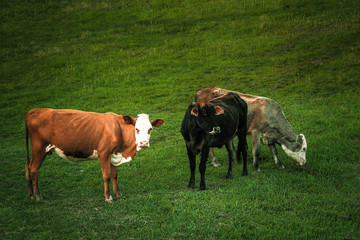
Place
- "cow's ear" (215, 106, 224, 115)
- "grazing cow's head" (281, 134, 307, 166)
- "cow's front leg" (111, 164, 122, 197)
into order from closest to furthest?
1. "cow's front leg" (111, 164, 122, 197)
2. "cow's ear" (215, 106, 224, 115)
3. "grazing cow's head" (281, 134, 307, 166)

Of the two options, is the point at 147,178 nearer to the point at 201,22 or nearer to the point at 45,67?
the point at 45,67

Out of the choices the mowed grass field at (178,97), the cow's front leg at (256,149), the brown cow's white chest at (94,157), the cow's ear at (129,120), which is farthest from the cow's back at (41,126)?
the cow's front leg at (256,149)

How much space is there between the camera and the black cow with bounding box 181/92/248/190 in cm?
985

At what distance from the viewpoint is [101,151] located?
9750 mm

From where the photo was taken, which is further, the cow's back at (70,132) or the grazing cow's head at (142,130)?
the cow's back at (70,132)

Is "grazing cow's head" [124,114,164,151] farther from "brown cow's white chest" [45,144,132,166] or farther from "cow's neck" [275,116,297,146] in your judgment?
"cow's neck" [275,116,297,146]

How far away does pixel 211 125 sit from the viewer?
9828mm

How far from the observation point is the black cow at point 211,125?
985 centimetres

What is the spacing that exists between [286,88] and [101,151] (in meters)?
13.1

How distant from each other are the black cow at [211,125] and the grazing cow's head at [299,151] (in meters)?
1.53

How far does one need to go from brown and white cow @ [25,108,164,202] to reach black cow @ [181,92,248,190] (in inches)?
46.5

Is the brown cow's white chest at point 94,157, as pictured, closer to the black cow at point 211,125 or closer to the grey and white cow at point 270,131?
the black cow at point 211,125

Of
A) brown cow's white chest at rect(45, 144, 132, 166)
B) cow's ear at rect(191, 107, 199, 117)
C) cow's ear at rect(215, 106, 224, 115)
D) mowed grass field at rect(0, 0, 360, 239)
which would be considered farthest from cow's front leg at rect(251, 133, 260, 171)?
brown cow's white chest at rect(45, 144, 132, 166)

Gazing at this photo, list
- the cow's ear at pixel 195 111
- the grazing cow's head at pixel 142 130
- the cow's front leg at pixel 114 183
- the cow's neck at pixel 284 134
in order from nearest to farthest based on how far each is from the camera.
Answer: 1. the grazing cow's head at pixel 142 130
2. the cow's ear at pixel 195 111
3. the cow's front leg at pixel 114 183
4. the cow's neck at pixel 284 134
